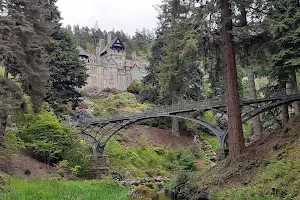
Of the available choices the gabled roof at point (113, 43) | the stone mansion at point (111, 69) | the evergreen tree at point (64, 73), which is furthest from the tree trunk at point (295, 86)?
the gabled roof at point (113, 43)

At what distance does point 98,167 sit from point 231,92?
12410mm

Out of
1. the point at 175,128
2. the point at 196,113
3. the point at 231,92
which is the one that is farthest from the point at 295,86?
the point at 175,128

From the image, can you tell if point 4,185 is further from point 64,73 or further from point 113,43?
point 113,43

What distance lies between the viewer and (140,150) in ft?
94.7

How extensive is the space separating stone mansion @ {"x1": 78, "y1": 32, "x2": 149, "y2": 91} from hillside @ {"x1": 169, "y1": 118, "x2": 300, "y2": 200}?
48.3m

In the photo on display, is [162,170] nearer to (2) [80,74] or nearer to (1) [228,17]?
(2) [80,74]

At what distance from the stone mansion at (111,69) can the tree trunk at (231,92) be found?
47.7m

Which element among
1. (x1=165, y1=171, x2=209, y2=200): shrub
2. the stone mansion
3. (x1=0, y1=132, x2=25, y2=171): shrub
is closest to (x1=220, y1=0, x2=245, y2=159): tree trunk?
(x1=165, y1=171, x2=209, y2=200): shrub

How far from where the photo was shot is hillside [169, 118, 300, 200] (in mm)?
8859

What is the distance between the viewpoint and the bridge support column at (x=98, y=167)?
2159 centimetres

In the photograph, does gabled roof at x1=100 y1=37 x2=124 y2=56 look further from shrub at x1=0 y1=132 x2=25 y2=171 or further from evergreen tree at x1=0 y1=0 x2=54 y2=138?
shrub at x1=0 y1=132 x2=25 y2=171

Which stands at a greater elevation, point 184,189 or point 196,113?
point 196,113

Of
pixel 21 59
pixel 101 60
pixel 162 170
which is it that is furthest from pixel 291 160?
pixel 101 60

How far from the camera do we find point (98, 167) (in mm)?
22156
